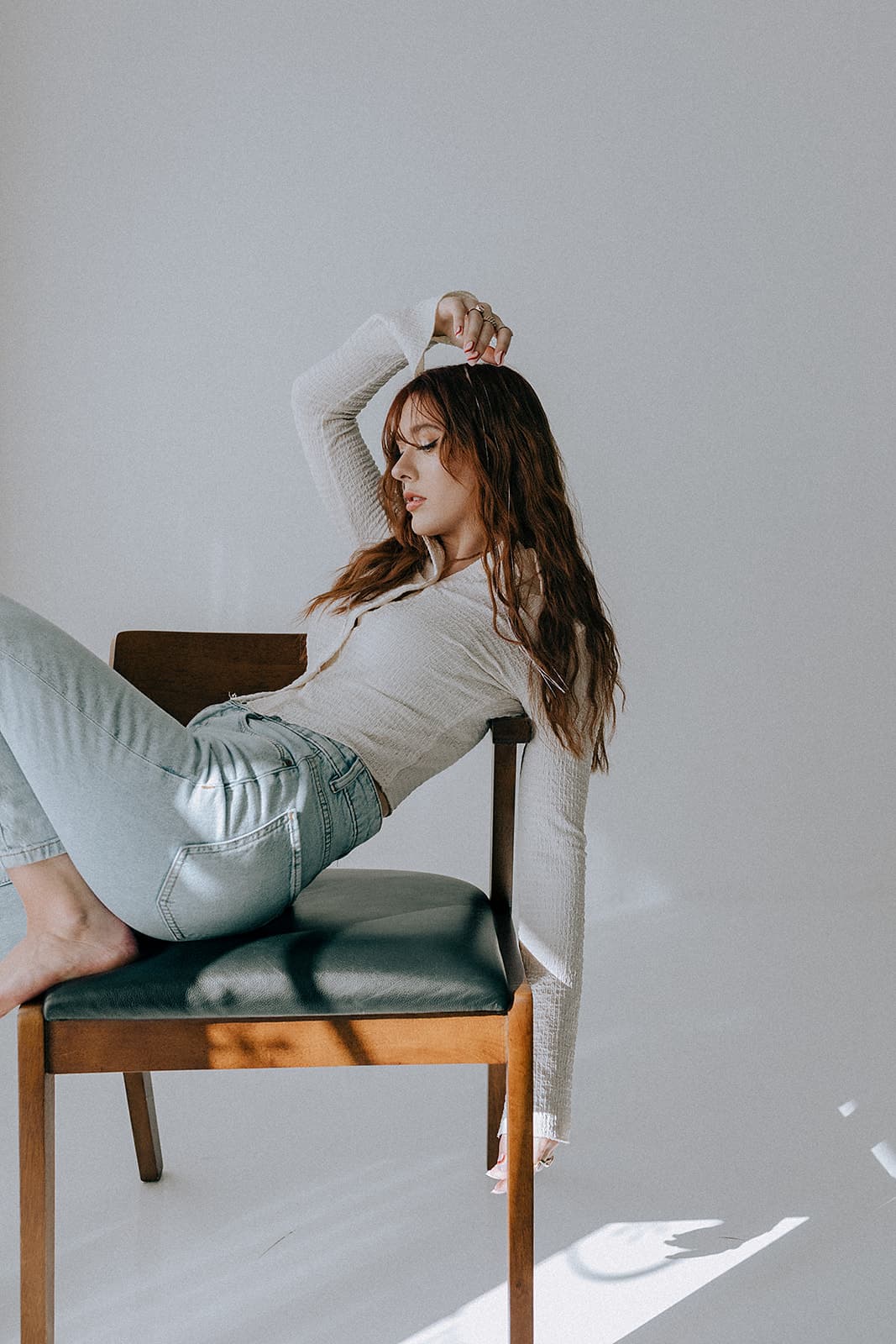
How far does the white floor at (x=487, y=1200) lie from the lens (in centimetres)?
129

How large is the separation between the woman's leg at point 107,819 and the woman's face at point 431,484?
478 millimetres

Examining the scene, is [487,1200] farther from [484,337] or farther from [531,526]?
[484,337]

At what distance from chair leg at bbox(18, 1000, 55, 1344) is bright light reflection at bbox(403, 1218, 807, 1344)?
39 centimetres

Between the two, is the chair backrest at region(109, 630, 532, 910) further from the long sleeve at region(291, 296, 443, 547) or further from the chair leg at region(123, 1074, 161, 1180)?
the chair leg at region(123, 1074, 161, 1180)

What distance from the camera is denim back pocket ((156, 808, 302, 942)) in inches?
44.3

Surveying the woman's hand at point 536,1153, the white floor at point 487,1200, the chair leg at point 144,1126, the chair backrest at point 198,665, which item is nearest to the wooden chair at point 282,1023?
the woman's hand at point 536,1153

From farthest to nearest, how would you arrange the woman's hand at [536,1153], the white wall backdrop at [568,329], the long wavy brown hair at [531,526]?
the white wall backdrop at [568,329] < the long wavy brown hair at [531,526] < the woman's hand at [536,1153]

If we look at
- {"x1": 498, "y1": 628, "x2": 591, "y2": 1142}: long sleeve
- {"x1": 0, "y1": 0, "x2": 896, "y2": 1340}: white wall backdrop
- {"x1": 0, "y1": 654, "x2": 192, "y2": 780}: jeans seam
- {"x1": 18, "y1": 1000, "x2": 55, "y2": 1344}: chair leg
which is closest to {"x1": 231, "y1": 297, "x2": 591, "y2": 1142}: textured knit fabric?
{"x1": 498, "y1": 628, "x2": 591, "y2": 1142}: long sleeve

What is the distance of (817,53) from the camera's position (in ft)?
9.38

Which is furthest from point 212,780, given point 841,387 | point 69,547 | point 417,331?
point 841,387

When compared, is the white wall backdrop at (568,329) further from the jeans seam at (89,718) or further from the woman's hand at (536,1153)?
the jeans seam at (89,718)

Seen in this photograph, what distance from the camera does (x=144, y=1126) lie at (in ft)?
5.03

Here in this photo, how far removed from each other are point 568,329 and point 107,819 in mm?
2016

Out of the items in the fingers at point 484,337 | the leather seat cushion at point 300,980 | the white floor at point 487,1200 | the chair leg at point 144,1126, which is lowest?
the white floor at point 487,1200
